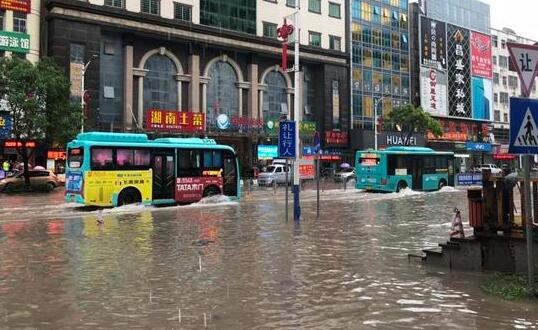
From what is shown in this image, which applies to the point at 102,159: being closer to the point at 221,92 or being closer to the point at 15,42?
the point at 15,42

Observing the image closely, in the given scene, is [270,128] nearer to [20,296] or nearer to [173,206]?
[173,206]

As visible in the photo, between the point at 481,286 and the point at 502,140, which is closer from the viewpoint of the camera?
the point at 481,286

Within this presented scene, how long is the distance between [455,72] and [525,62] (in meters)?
75.8

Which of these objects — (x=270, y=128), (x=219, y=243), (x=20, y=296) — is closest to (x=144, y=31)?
(x=270, y=128)

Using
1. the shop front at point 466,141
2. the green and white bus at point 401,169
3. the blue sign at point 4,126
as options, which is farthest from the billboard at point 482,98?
the blue sign at point 4,126

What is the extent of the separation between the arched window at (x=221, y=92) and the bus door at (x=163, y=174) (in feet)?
99.1

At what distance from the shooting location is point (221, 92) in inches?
2168

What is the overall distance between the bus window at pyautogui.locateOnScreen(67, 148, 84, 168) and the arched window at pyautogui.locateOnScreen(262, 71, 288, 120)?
38062mm

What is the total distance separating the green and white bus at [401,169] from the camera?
32.6 metres

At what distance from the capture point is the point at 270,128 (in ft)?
185

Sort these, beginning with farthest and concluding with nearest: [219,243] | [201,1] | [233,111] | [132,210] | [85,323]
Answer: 1. [233,111]
2. [201,1]
3. [132,210]
4. [219,243]
5. [85,323]

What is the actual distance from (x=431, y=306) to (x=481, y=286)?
1388 mm

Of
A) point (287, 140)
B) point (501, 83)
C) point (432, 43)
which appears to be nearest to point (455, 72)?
point (432, 43)

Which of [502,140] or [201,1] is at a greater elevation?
[201,1]
